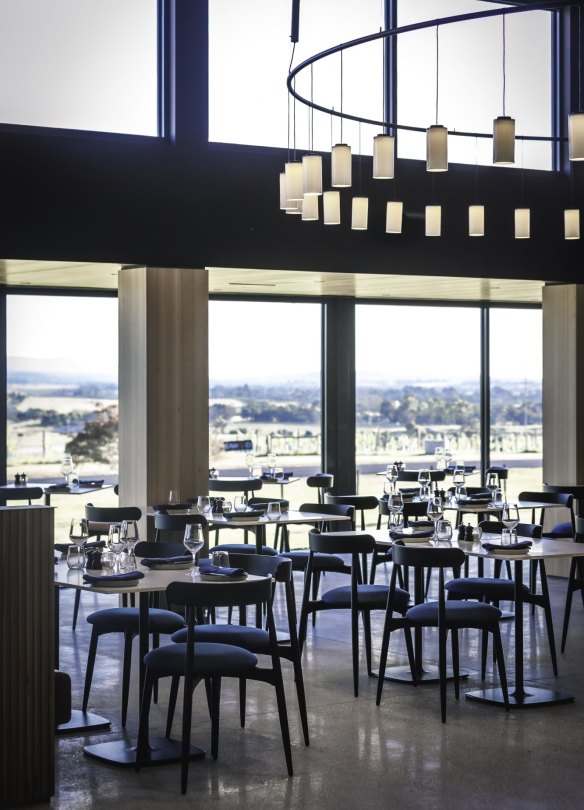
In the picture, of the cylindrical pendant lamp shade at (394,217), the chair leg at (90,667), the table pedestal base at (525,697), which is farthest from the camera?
the cylindrical pendant lamp shade at (394,217)

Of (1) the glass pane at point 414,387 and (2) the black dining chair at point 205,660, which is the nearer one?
(2) the black dining chair at point 205,660

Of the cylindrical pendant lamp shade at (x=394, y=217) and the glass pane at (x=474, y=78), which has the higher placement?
the glass pane at (x=474, y=78)

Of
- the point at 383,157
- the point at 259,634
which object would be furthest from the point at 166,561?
the point at 383,157

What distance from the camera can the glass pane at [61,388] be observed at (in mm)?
11102

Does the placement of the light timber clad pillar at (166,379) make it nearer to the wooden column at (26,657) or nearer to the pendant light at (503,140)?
the pendant light at (503,140)

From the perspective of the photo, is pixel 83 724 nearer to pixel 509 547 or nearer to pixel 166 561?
pixel 166 561

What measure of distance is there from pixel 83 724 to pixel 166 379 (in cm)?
415

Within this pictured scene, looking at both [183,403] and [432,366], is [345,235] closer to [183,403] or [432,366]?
[183,403]

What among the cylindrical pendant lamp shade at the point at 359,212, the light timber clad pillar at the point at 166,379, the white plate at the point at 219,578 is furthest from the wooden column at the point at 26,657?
the cylindrical pendant lamp shade at the point at 359,212

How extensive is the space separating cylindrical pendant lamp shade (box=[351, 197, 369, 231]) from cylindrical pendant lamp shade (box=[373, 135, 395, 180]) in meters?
1.83

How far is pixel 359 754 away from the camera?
5.48 meters

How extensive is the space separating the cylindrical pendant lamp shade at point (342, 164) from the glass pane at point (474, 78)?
403 cm

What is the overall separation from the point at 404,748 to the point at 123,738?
1383 mm

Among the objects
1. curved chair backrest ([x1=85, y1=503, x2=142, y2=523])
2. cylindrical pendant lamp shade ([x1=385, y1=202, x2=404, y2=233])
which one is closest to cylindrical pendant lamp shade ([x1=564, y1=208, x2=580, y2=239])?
cylindrical pendant lamp shade ([x1=385, y1=202, x2=404, y2=233])
